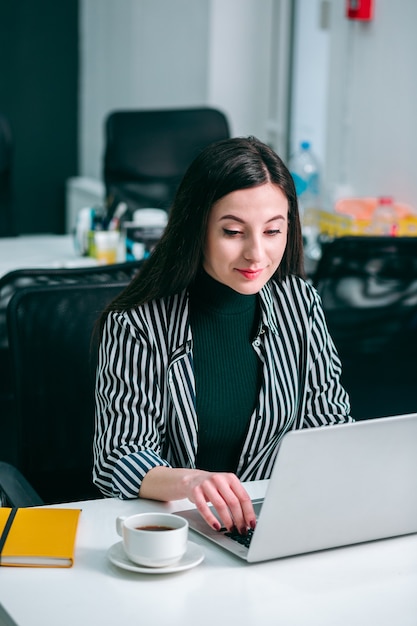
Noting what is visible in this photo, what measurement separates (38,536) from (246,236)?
0.56m

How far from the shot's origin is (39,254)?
3367mm

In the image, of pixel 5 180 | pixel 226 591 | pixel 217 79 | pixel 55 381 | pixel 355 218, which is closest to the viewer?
pixel 226 591

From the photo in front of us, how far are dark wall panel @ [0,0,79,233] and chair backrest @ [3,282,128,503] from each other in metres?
3.53

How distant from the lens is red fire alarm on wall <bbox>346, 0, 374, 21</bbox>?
12.0 ft

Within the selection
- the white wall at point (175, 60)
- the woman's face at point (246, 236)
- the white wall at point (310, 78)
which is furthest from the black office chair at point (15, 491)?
the white wall at point (175, 60)

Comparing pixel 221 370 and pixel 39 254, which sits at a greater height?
pixel 221 370

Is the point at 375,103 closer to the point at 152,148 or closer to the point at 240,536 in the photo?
the point at 152,148

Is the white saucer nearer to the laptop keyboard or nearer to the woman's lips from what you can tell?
the laptop keyboard

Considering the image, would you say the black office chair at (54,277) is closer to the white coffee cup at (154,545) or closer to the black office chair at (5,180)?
the white coffee cup at (154,545)

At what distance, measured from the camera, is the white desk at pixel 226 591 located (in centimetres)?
115

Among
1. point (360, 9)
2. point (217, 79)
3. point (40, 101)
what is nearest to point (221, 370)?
point (360, 9)

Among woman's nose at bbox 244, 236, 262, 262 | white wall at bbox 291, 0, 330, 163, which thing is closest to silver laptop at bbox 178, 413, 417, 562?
woman's nose at bbox 244, 236, 262, 262

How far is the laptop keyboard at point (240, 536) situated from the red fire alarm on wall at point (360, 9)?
2.72 m

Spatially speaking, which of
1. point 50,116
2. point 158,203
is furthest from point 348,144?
point 50,116
